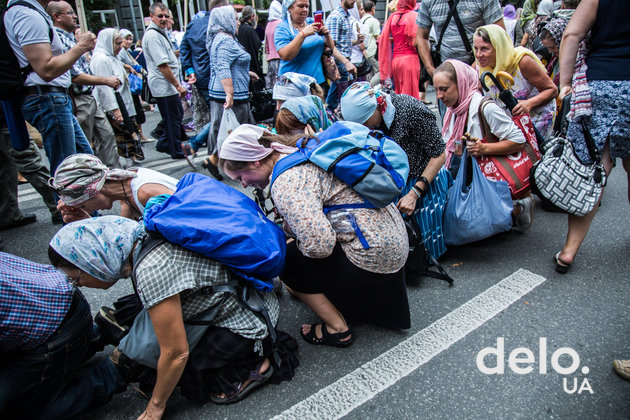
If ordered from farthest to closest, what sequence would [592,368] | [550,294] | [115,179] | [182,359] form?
[550,294] → [115,179] → [592,368] → [182,359]

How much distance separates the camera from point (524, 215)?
2.86 metres

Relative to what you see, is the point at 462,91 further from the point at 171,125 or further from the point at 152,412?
the point at 171,125

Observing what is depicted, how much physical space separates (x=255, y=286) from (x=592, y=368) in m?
1.52

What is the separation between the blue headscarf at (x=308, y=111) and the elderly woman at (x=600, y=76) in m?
1.46

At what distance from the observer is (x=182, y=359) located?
157 centimetres

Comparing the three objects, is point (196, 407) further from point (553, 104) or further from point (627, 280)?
point (553, 104)

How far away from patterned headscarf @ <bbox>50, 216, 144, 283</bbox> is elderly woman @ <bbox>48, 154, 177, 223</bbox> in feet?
1.69

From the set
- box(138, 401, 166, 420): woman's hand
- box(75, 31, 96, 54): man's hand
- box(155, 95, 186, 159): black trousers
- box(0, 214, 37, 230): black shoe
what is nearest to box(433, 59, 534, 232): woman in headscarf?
box(138, 401, 166, 420): woman's hand

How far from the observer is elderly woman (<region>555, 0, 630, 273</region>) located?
7.10ft

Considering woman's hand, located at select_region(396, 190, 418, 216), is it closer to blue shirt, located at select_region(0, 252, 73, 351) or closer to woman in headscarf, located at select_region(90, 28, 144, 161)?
blue shirt, located at select_region(0, 252, 73, 351)

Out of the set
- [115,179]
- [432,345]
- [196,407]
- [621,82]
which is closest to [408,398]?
[432,345]

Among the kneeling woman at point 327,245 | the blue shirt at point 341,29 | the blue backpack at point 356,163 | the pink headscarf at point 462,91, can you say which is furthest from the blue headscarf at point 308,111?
the blue shirt at point 341,29

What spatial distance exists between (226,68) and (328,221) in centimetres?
304

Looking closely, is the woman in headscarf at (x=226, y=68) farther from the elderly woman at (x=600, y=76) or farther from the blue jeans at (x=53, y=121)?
the elderly woman at (x=600, y=76)
